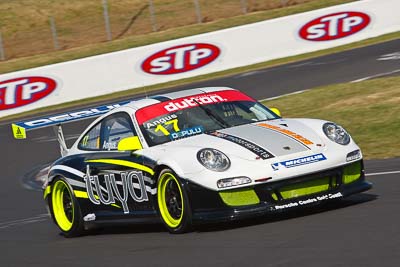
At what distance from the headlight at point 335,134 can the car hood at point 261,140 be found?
13cm

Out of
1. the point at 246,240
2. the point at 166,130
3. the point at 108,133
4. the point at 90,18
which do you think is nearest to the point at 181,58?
the point at 90,18

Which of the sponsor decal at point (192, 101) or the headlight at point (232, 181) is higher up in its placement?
the sponsor decal at point (192, 101)

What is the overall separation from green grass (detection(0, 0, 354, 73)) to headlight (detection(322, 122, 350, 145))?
848 inches

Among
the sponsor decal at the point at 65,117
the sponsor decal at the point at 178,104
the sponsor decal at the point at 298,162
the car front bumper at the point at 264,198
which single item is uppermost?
the sponsor decal at the point at 178,104

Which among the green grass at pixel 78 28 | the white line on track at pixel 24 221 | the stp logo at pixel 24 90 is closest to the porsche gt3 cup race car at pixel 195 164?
the white line on track at pixel 24 221

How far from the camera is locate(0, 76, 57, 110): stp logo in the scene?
24.5 meters

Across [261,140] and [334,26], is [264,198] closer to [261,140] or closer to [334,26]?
[261,140]

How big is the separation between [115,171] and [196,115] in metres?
0.92

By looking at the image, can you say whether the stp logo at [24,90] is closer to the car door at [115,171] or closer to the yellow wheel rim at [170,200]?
the car door at [115,171]

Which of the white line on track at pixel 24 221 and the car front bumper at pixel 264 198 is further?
the white line on track at pixel 24 221

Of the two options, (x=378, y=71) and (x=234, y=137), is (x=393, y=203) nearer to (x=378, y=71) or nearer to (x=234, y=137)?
(x=234, y=137)

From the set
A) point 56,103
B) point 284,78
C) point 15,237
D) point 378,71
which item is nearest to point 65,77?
point 56,103

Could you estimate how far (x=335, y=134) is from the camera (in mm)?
Result: 8484

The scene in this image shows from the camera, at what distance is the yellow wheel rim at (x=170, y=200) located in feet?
26.6
